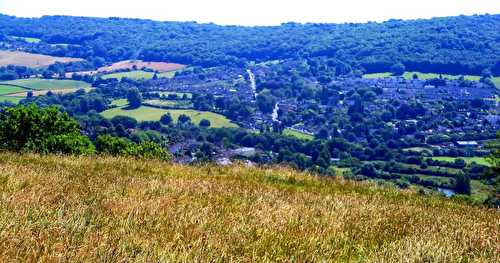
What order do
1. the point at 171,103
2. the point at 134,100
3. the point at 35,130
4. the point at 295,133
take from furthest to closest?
the point at 171,103, the point at 134,100, the point at 295,133, the point at 35,130

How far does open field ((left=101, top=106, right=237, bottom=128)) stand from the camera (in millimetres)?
A: 148025

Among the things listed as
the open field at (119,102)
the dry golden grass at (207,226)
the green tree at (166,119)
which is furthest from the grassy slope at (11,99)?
the dry golden grass at (207,226)

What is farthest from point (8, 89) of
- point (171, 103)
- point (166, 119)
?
point (166, 119)

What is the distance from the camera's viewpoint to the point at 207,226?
4914mm

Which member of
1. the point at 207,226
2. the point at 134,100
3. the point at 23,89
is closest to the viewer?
the point at 207,226

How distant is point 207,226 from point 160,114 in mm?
152452

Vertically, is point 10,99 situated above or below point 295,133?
above

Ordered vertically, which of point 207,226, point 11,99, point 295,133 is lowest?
point 295,133

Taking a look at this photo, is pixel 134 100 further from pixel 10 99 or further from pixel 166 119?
pixel 10 99

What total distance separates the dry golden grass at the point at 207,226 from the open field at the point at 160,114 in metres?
139

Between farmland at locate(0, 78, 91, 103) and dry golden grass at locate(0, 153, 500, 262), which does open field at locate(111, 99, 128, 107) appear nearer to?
Result: farmland at locate(0, 78, 91, 103)

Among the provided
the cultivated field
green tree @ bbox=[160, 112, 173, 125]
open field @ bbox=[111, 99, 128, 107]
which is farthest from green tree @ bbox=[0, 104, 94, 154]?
open field @ bbox=[111, 99, 128, 107]

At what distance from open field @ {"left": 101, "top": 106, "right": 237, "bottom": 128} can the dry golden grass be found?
139m

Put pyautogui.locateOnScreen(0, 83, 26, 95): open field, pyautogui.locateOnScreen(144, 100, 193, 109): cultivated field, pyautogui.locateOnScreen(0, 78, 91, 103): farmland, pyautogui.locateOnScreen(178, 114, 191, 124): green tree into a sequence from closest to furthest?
pyautogui.locateOnScreen(178, 114, 191, 124): green tree
pyautogui.locateOnScreen(0, 78, 91, 103): farmland
pyautogui.locateOnScreen(0, 83, 26, 95): open field
pyautogui.locateOnScreen(144, 100, 193, 109): cultivated field
